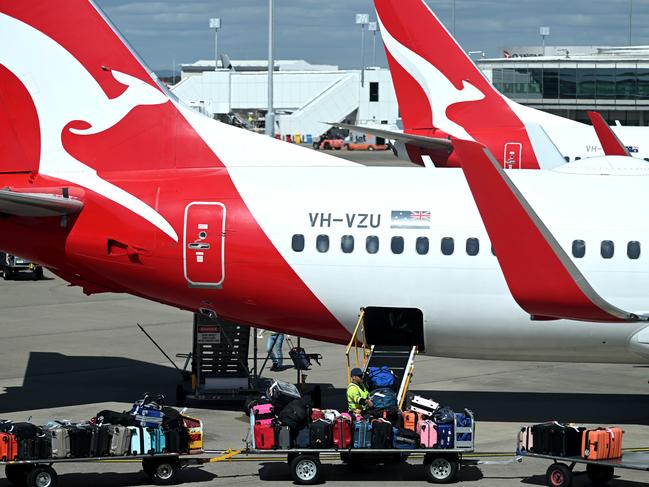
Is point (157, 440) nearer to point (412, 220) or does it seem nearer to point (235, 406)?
point (235, 406)

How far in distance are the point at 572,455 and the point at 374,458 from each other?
10.8 feet

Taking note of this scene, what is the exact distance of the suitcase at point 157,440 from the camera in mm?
18484

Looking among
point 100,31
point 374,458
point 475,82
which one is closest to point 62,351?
point 100,31

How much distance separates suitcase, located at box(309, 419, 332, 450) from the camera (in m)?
18.9

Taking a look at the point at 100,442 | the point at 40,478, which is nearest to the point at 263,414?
the point at 100,442

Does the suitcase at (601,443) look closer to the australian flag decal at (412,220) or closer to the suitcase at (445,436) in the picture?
the suitcase at (445,436)

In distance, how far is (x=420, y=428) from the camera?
1917 centimetres

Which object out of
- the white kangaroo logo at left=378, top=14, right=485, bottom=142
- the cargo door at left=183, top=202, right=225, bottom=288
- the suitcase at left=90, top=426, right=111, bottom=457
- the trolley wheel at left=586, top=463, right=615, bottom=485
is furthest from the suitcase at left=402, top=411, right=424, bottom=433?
the white kangaroo logo at left=378, top=14, right=485, bottom=142

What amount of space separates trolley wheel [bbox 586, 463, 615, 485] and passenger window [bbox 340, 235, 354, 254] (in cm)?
633

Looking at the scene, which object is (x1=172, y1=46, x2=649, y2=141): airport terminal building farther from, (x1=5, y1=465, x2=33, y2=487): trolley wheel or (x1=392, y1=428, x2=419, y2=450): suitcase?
(x1=5, y1=465, x2=33, y2=487): trolley wheel

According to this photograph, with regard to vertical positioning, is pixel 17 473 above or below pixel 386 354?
below

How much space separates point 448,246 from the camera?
22.5 meters

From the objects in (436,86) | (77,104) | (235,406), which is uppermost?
(436,86)

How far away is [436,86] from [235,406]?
21.8 metres
